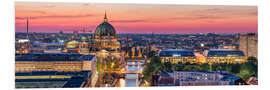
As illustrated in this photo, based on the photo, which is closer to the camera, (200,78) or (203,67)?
(200,78)

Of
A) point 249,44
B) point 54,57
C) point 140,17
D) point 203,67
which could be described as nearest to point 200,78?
point 203,67

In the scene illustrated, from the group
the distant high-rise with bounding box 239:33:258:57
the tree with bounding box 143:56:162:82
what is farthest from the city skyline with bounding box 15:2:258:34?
the tree with bounding box 143:56:162:82

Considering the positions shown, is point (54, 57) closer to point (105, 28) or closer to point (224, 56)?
point (105, 28)

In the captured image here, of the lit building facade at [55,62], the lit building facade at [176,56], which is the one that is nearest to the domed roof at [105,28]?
the lit building facade at [55,62]

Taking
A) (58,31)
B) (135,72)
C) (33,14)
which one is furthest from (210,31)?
(33,14)
